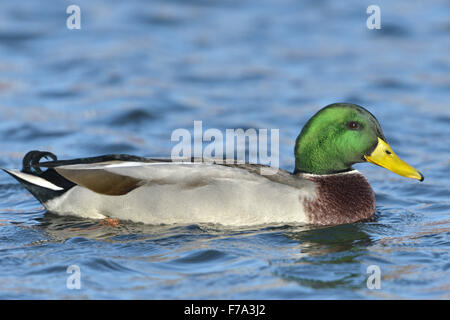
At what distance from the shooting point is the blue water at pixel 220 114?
6617mm

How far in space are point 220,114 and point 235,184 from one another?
504cm

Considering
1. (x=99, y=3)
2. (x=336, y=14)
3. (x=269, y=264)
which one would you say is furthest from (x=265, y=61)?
(x=269, y=264)

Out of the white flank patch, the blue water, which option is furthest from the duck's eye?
the white flank patch

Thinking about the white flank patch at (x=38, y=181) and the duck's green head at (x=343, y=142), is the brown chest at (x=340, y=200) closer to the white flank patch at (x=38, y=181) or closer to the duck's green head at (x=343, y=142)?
the duck's green head at (x=343, y=142)

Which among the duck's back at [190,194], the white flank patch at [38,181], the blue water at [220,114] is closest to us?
the blue water at [220,114]

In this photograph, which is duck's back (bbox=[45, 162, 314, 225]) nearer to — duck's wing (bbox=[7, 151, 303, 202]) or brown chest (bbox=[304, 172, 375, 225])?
duck's wing (bbox=[7, 151, 303, 202])

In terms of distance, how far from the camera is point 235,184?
7.61m

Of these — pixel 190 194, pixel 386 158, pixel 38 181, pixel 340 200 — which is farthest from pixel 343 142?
pixel 38 181

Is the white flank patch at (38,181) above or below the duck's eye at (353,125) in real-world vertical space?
below

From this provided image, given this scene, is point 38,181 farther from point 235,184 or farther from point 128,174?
point 235,184

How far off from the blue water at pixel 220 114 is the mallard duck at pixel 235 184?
0.49ft

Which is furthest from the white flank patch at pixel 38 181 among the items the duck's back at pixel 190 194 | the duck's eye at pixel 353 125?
the duck's eye at pixel 353 125

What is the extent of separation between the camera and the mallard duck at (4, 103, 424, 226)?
7.60m
